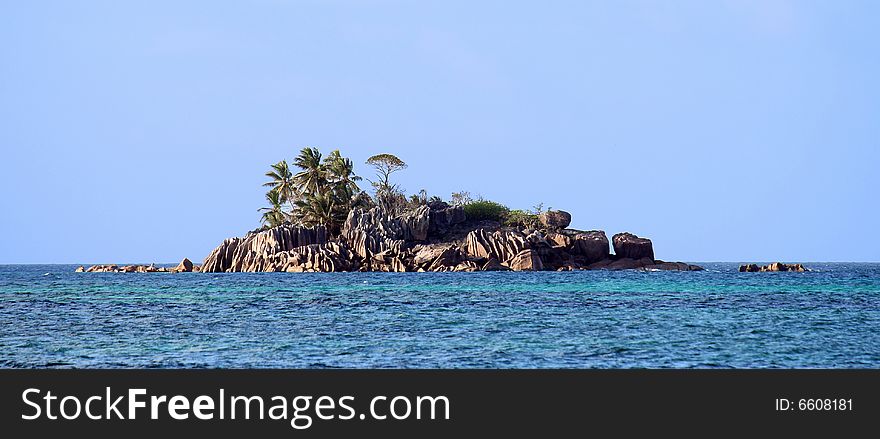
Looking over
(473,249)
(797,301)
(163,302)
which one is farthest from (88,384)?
(473,249)

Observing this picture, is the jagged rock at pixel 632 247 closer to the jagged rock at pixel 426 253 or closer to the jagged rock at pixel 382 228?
the jagged rock at pixel 426 253

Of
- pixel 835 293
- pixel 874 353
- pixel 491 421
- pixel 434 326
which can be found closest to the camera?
pixel 491 421

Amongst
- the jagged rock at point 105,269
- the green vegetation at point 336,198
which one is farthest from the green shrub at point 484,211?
the jagged rock at point 105,269

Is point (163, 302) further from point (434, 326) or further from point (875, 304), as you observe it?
point (875, 304)

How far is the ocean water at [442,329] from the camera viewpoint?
2539 centimetres

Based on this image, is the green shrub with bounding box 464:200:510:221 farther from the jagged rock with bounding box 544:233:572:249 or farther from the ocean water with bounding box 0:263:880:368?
the ocean water with bounding box 0:263:880:368

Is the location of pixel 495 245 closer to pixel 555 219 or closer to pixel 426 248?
pixel 426 248

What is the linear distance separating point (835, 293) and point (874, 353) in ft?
96.2

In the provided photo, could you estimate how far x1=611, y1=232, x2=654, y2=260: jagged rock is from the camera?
9931 centimetres

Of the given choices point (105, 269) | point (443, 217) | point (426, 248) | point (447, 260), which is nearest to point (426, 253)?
point (426, 248)

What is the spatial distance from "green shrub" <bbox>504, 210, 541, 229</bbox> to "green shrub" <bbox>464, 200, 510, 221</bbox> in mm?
1332

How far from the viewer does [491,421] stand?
14789mm

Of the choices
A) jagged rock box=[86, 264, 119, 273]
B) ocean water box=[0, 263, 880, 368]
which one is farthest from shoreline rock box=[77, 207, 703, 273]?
ocean water box=[0, 263, 880, 368]

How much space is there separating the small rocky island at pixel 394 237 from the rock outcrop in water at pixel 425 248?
101 millimetres
